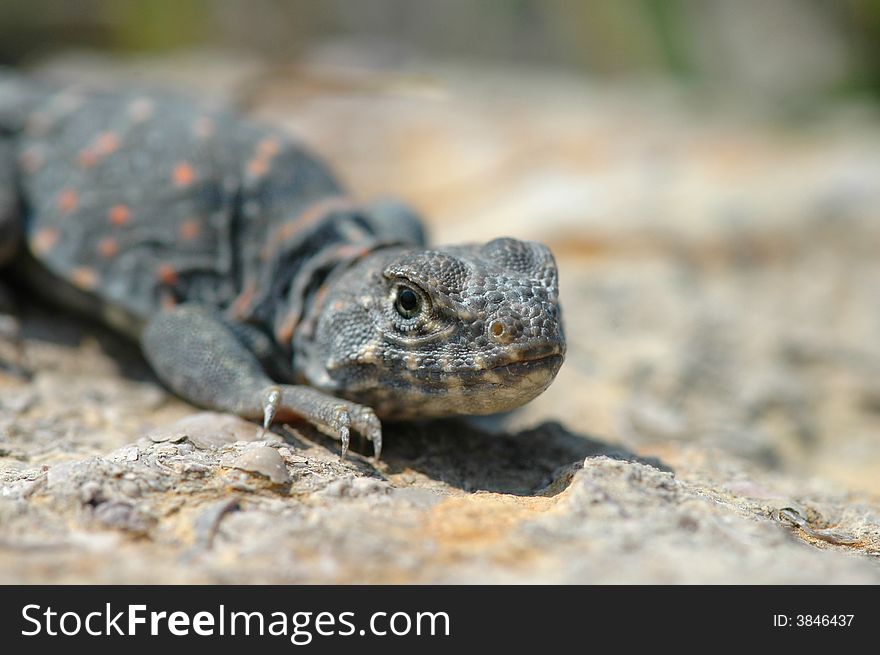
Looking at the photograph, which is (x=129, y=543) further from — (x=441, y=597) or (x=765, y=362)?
(x=765, y=362)

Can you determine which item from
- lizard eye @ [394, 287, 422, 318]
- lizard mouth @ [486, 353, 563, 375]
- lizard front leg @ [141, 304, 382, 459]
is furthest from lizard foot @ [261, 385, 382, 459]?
lizard mouth @ [486, 353, 563, 375]

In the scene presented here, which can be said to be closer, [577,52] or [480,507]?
[480,507]

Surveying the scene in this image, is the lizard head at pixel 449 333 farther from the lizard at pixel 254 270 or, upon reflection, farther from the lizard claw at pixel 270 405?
the lizard claw at pixel 270 405

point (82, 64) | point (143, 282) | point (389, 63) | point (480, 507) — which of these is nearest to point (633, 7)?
point (389, 63)

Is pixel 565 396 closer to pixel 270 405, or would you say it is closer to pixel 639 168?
pixel 270 405

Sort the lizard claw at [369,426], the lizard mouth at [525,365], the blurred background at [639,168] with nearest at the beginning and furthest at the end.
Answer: the lizard mouth at [525,365]
the lizard claw at [369,426]
the blurred background at [639,168]

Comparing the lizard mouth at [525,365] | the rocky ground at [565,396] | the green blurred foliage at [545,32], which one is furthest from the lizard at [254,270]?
the green blurred foliage at [545,32]
